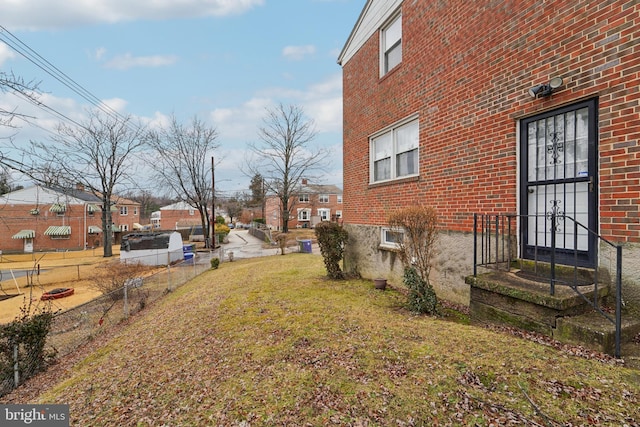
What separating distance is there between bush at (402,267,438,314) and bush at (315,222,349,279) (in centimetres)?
345

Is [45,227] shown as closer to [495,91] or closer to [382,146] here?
[382,146]

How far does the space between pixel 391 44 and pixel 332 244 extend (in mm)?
5728

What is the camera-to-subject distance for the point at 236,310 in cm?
611

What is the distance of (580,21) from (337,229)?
642 cm

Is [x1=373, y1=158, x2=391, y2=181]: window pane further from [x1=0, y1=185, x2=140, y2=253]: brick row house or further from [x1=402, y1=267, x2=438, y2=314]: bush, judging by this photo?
[x1=0, y1=185, x2=140, y2=253]: brick row house

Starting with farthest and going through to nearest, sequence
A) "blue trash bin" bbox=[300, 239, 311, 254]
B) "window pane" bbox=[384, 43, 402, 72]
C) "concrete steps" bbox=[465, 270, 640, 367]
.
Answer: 1. "blue trash bin" bbox=[300, 239, 311, 254]
2. "window pane" bbox=[384, 43, 402, 72]
3. "concrete steps" bbox=[465, 270, 640, 367]

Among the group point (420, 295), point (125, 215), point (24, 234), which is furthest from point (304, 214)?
point (420, 295)

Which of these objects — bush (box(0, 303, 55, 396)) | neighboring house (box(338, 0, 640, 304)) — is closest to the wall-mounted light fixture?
neighboring house (box(338, 0, 640, 304))

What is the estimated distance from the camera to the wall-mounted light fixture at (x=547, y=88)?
3.83 meters

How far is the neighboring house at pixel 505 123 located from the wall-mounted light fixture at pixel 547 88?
13 millimetres

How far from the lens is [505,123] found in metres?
4.64

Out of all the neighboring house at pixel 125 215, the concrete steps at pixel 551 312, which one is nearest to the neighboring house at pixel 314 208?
the neighboring house at pixel 125 215

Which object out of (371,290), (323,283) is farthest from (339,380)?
(323,283)

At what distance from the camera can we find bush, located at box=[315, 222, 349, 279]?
8500 millimetres
